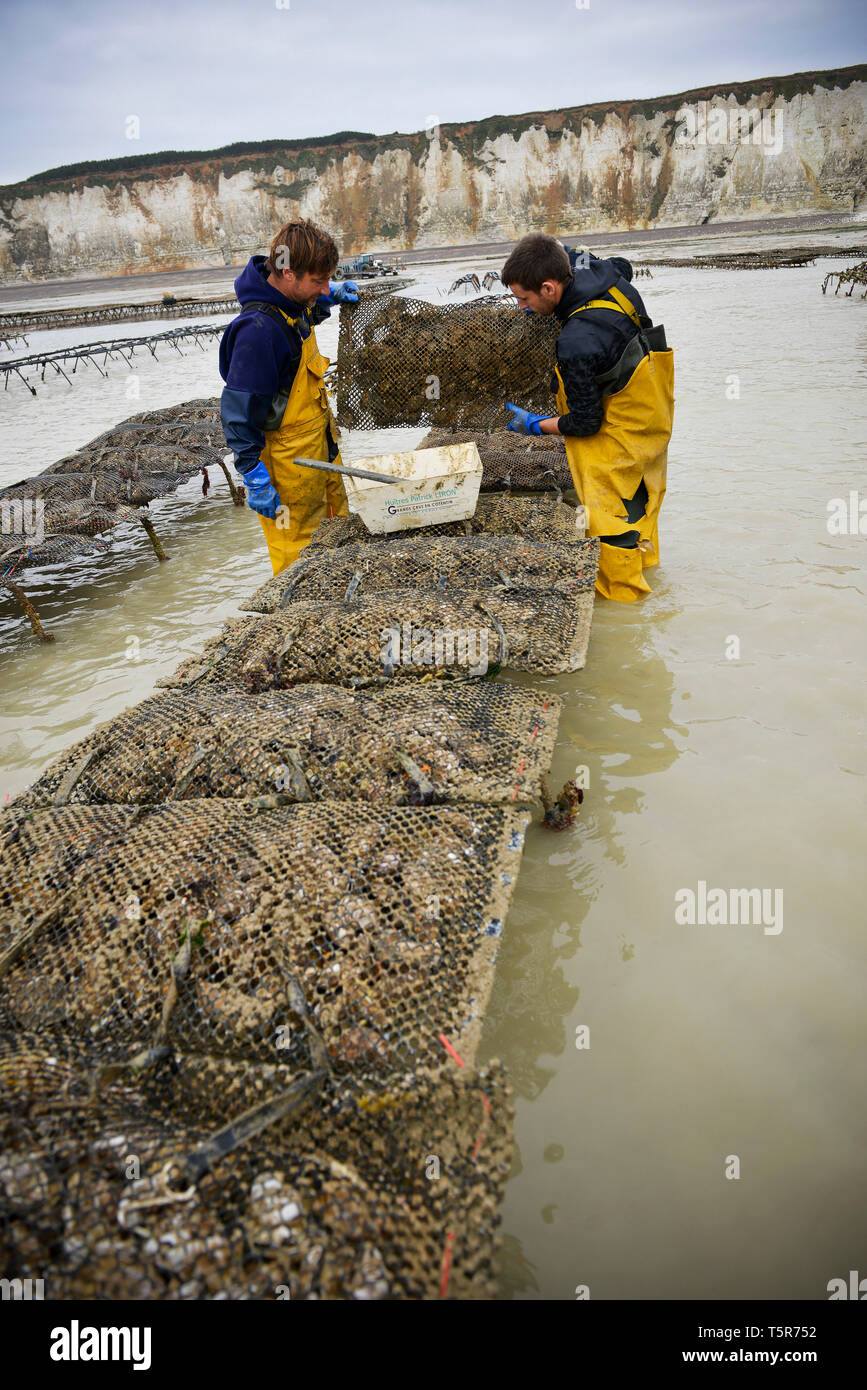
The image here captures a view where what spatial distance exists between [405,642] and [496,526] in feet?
5.59

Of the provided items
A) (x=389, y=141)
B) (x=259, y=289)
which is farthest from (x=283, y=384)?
(x=389, y=141)

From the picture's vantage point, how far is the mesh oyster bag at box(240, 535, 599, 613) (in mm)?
3854

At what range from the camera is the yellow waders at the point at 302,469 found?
4.29 metres

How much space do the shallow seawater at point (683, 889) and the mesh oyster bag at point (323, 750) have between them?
0.64 metres

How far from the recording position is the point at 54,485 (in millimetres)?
7109

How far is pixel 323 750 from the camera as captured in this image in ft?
8.94

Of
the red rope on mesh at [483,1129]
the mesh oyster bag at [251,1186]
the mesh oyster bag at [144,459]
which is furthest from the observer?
the mesh oyster bag at [144,459]

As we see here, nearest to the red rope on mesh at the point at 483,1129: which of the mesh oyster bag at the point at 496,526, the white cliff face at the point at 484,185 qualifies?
the mesh oyster bag at the point at 496,526

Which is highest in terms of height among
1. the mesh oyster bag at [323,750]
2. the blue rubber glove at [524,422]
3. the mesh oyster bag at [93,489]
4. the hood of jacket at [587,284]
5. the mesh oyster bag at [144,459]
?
the hood of jacket at [587,284]

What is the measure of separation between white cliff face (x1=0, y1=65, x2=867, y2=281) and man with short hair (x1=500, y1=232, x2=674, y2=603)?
5982cm

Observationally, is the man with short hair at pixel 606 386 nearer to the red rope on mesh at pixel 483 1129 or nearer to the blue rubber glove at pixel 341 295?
the blue rubber glove at pixel 341 295
